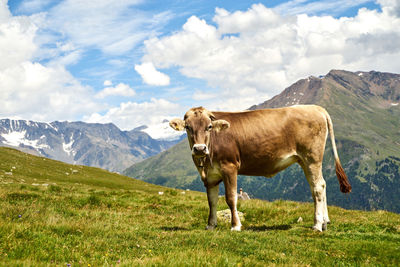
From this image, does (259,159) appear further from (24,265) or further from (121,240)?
(24,265)

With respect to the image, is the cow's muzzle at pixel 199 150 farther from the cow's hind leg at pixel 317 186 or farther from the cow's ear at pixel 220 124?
the cow's hind leg at pixel 317 186

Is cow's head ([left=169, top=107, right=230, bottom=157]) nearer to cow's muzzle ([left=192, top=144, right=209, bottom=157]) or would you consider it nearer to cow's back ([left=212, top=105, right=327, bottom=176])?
cow's muzzle ([left=192, top=144, right=209, bottom=157])

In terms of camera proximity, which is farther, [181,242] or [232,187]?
[232,187]

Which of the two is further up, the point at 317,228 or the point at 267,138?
the point at 267,138

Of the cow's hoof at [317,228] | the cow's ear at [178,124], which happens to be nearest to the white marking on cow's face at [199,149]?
the cow's ear at [178,124]

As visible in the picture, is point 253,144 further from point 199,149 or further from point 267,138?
point 199,149

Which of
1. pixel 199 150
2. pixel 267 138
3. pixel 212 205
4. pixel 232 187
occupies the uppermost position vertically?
pixel 267 138

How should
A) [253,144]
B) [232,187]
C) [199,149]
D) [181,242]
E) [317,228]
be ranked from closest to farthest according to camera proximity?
[181,242] → [199,149] → [232,187] → [317,228] → [253,144]

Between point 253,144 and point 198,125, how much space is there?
2586 mm

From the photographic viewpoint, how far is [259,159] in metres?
12.8

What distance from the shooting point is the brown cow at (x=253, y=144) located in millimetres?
11945

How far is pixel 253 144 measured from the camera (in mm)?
12664

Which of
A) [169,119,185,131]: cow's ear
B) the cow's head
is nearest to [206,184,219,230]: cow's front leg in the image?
the cow's head

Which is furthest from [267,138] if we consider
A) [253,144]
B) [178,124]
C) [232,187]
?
[178,124]
